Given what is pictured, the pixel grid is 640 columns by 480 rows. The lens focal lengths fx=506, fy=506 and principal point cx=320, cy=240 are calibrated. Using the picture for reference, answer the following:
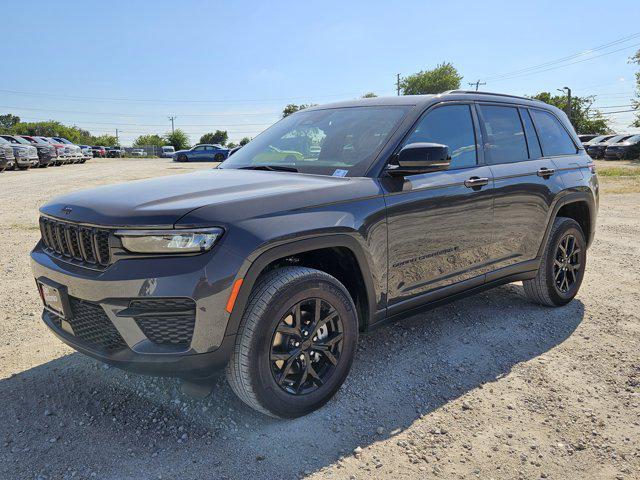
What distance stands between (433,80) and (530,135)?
75.4m

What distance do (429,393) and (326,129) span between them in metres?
1.92

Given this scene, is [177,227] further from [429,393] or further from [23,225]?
[23,225]

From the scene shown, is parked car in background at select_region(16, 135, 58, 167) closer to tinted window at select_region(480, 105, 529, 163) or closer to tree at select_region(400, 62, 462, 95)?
tinted window at select_region(480, 105, 529, 163)

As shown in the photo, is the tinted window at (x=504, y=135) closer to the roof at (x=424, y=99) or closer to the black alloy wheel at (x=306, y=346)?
the roof at (x=424, y=99)

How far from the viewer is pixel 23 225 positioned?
8484 mm

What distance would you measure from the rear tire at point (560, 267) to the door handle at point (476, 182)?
3.77 ft

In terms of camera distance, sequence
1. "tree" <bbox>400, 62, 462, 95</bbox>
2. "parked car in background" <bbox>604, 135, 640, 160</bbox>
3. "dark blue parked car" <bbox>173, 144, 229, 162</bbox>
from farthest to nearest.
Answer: "tree" <bbox>400, 62, 462, 95</bbox> < "dark blue parked car" <bbox>173, 144, 229, 162</bbox> < "parked car in background" <bbox>604, 135, 640, 160</bbox>

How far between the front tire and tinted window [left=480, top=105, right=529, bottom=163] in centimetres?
187

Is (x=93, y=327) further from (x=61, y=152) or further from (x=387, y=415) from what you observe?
(x=61, y=152)

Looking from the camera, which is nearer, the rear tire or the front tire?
the front tire

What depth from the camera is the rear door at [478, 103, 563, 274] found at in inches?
150

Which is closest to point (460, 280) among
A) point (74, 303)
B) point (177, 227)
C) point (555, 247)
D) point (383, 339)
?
point (383, 339)

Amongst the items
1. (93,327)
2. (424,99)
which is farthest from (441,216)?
(93,327)

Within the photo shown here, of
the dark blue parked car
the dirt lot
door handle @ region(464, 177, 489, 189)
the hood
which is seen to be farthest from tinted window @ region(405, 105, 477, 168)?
the dark blue parked car
